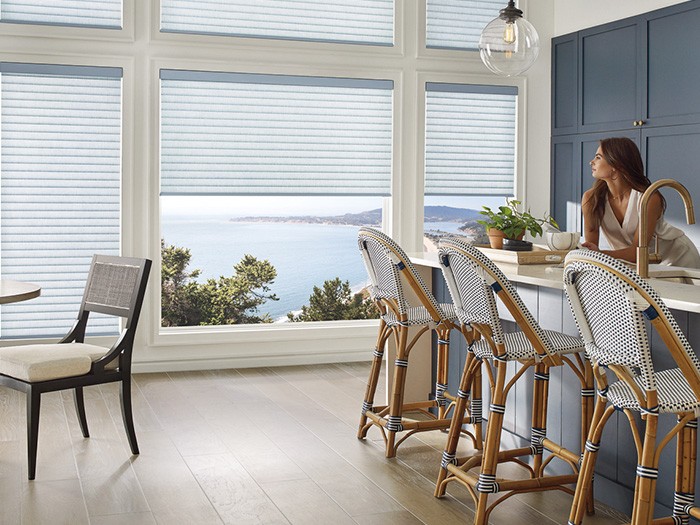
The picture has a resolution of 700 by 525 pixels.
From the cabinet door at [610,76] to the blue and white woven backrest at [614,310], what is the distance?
3.38m

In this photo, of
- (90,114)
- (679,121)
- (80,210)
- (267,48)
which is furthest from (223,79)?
(679,121)

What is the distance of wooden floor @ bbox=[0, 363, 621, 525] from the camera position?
3.10m

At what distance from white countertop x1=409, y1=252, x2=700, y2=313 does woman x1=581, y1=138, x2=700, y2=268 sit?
0.38 m

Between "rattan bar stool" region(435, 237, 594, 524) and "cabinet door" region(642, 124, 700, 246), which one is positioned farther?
"cabinet door" region(642, 124, 700, 246)

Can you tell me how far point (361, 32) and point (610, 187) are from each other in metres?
2.72

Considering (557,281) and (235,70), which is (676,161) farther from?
(235,70)

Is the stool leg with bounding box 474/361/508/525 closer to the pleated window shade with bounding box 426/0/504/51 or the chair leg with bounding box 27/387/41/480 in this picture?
the chair leg with bounding box 27/387/41/480

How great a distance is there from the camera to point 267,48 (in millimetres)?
5852

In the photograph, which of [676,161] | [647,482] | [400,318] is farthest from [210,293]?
[647,482]

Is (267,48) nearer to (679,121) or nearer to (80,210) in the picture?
(80,210)

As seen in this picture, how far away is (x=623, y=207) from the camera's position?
13.1 ft

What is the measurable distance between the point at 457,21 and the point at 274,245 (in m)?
5.05

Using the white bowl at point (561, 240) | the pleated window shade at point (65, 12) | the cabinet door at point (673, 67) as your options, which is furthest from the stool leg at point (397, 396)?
the pleated window shade at point (65, 12)

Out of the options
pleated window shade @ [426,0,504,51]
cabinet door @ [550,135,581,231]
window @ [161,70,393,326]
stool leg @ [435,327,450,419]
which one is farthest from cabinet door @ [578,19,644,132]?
stool leg @ [435,327,450,419]
